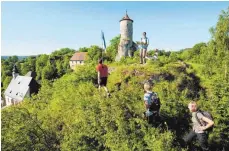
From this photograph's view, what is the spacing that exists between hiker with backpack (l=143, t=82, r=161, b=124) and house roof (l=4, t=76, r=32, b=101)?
4776 centimetres

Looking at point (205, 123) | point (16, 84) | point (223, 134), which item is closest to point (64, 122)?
point (223, 134)

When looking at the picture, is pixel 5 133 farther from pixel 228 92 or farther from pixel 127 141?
pixel 228 92

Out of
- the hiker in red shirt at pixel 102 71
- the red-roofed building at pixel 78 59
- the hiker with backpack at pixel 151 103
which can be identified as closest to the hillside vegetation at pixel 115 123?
the hiker with backpack at pixel 151 103

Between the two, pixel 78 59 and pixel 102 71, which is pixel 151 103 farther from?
pixel 78 59

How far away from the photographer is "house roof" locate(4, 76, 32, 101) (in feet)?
185

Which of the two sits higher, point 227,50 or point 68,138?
point 227,50

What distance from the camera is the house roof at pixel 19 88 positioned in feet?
185

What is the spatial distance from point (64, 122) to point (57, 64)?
79164 millimetres

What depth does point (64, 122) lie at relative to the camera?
17.5m

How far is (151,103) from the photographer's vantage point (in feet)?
32.8

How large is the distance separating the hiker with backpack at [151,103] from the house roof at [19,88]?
4776 cm

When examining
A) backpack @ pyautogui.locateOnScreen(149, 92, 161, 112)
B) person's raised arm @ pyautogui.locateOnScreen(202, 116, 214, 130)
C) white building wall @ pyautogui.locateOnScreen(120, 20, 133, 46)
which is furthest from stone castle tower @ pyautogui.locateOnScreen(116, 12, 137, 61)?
person's raised arm @ pyautogui.locateOnScreen(202, 116, 214, 130)

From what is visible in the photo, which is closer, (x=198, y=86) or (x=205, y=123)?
(x=205, y=123)

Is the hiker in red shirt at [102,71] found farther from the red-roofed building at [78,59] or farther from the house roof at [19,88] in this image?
the red-roofed building at [78,59]
